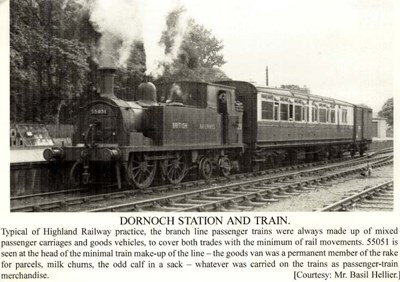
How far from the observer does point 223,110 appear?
1007 centimetres

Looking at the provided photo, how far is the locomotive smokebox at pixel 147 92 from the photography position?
8742mm

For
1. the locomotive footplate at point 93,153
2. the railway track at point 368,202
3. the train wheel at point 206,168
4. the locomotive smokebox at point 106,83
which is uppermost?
the locomotive smokebox at point 106,83

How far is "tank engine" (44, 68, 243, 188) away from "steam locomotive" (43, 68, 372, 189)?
0.02 m

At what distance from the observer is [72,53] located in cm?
1465

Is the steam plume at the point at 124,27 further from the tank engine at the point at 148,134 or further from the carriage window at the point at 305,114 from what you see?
the carriage window at the point at 305,114

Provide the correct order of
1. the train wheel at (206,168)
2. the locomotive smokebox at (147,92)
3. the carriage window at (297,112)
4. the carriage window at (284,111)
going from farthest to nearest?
the carriage window at (297,112), the carriage window at (284,111), the train wheel at (206,168), the locomotive smokebox at (147,92)

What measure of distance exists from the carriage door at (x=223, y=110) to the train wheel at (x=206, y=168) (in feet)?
1.92

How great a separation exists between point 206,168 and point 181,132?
147 cm

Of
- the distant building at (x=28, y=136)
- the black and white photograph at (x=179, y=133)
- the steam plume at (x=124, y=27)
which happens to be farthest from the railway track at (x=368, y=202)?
the distant building at (x=28, y=136)

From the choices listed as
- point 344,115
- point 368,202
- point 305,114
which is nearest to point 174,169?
point 368,202

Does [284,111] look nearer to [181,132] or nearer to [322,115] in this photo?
[322,115]
